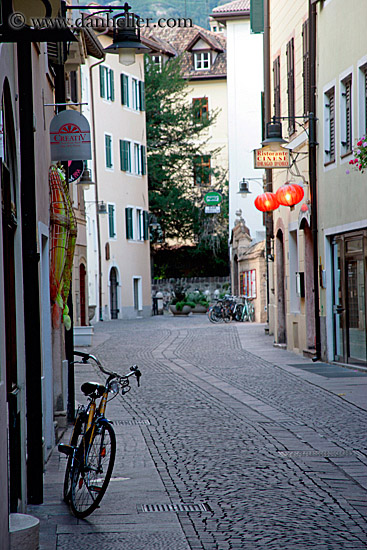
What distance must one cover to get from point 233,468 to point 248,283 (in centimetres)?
3231

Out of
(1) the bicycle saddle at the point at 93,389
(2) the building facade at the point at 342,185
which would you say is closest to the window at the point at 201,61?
(2) the building facade at the point at 342,185

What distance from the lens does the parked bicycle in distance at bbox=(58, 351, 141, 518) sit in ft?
21.5

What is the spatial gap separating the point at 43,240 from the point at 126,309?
37.6 metres

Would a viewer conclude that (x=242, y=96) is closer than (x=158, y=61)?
Yes

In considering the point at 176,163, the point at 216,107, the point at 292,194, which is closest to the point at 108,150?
the point at 176,163

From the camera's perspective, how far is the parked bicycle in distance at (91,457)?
655 cm

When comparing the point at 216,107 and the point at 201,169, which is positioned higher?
the point at 216,107

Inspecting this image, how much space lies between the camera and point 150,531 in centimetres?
612

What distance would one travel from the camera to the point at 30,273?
6.74m

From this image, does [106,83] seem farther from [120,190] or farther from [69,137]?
[69,137]

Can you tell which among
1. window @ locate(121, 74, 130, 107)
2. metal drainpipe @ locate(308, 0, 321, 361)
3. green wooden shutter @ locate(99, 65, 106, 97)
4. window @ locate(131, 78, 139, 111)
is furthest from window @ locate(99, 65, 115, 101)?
metal drainpipe @ locate(308, 0, 321, 361)

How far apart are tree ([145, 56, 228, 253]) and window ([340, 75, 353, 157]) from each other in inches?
1456

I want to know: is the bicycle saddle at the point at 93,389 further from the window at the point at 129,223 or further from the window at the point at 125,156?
the window at the point at 129,223

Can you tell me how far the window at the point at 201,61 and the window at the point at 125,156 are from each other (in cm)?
1627
